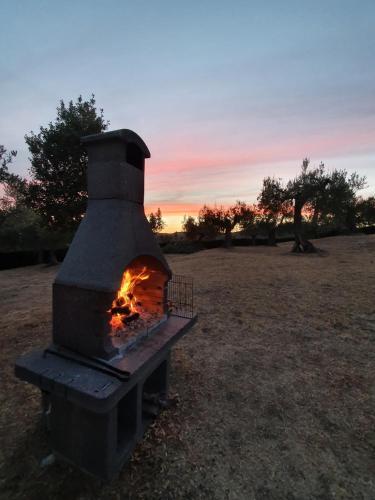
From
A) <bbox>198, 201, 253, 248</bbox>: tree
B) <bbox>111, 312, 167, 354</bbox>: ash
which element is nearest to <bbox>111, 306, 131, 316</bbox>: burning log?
<bbox>111, 312, 167, 354</bbox>: ash

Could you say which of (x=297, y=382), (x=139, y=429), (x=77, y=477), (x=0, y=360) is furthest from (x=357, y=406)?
(x=0, y=360)

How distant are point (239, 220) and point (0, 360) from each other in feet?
97.9

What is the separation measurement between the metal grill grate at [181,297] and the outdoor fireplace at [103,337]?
1162 mm

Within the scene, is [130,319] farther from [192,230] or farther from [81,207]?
[192,230]

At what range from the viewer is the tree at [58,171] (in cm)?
1075

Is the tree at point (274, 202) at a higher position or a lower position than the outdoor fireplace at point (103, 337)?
higher

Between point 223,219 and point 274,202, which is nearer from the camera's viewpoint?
point 274,202

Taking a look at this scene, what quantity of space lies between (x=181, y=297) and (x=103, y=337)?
873cm

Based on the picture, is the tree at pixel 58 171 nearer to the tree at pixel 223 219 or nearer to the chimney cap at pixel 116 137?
the chimney cap at pixel 116 137

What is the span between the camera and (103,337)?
3.43m

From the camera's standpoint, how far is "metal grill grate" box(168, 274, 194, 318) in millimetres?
5724

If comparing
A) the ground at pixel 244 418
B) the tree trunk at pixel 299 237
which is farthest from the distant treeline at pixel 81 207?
the ground at pixel 244 418

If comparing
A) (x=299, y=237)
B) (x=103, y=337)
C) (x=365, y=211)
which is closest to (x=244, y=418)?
(x=103, y=337)

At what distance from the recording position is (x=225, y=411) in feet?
14.6
